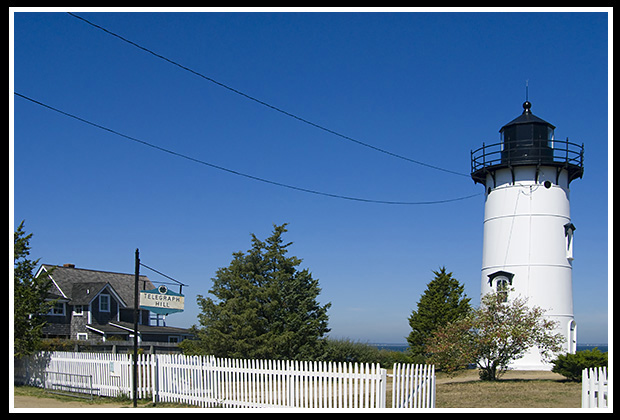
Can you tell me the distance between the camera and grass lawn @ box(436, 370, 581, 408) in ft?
52.8

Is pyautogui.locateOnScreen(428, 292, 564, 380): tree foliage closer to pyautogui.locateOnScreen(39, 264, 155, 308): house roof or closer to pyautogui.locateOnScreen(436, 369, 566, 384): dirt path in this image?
pyautogui.locateOnScreen(436, 369, 566, 384): dirt path

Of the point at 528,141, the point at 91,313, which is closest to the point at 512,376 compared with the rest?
the point at 528,141

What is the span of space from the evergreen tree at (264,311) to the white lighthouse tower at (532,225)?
7.82 m

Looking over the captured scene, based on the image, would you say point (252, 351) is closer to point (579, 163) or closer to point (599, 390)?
point (599, 390)

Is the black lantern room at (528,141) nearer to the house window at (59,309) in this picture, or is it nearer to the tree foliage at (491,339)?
the tree foliage at (491,339)

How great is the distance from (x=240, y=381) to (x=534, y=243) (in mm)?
14940

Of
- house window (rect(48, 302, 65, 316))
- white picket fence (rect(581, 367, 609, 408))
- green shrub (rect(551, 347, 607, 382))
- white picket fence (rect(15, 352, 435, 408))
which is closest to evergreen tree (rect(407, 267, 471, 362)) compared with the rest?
green shrub (rect(551, 347, 607, 382))

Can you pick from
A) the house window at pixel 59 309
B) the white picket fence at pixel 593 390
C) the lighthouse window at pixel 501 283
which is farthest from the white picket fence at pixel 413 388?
the house window at pixel 59 309

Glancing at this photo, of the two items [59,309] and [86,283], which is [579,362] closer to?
[59,309]

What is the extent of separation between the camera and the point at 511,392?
18375 mm

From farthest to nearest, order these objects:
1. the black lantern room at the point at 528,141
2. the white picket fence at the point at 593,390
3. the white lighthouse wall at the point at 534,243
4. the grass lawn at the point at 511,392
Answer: the black lantern room at the point at 528,141 < the white lighthouse wall at the point at 534,243 < the grass lawn at the point at 511,392 < the white picket fence at the point at 593,390

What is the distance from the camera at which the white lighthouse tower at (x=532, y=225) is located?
1004 inches

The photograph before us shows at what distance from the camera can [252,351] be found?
2259cm

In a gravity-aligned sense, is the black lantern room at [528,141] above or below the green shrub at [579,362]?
above
